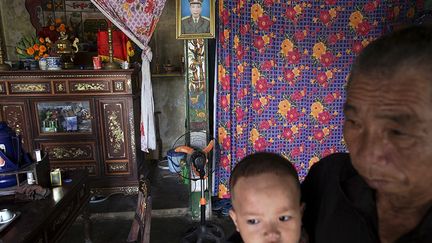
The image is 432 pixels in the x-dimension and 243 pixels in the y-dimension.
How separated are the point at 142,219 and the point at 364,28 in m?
3.00

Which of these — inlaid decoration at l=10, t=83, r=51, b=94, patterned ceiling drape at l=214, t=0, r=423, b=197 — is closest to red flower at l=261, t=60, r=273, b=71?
patterned ceiling drape at l=214, t=0, r=423, b=197

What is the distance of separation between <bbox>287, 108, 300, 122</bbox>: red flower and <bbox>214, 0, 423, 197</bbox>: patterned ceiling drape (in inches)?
0.4

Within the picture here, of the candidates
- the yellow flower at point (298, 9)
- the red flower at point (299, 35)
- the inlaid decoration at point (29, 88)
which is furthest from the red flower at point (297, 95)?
the inlaid decoration at point (29, 88)

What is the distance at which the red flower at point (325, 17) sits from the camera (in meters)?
3.36

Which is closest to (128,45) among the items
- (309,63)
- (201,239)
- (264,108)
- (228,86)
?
(228,86)

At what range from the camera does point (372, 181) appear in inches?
28.1

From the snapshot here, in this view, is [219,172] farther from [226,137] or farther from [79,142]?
[79,142]

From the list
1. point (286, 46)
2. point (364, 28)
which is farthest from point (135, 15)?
point (364, 28)

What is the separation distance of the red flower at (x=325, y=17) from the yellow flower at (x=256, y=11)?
640 mm

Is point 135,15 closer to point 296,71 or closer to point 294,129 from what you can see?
point 296,71

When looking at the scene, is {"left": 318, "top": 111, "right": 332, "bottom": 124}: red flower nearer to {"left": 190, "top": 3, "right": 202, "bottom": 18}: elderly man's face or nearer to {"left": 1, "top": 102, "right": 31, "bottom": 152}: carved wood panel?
{"left": 190, "top": 3, "right": 202, "bottom": 18}: elderly man's face

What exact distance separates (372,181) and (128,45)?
13.5 feet

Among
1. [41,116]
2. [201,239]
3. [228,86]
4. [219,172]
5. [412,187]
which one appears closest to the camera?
Answer: [412,187]

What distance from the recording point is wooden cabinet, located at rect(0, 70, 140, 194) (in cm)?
404
